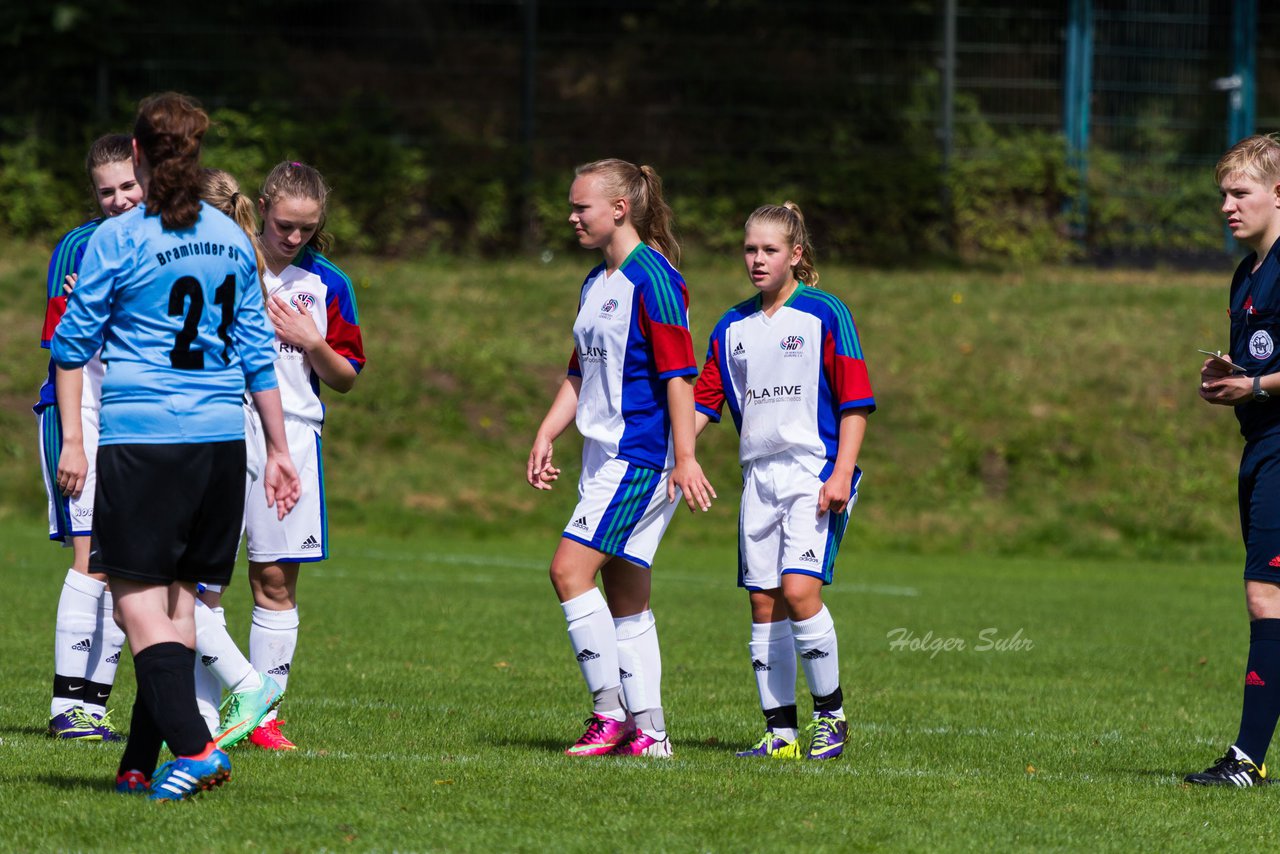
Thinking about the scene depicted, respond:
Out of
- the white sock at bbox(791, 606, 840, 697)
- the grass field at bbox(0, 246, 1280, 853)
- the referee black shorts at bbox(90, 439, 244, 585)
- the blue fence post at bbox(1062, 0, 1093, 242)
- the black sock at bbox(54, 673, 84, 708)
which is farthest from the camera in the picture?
the blue fence post at bbox(1062, 0, 1093, 242)

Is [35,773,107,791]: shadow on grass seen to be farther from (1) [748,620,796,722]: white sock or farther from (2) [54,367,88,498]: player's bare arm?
(1) [748,620,796,722]: white sock

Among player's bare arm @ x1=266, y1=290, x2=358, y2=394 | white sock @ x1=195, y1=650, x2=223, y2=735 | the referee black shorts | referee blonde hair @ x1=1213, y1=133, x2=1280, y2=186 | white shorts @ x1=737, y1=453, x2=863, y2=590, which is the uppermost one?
referee blonde hair @ x1=1213, y1=133, x2=1280, y2=186

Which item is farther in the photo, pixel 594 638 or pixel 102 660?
pixel 102 660

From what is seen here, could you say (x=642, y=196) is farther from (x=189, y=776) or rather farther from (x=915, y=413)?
(x=915, y=413)

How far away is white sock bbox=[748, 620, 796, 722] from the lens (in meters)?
6.41

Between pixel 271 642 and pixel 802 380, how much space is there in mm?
2354

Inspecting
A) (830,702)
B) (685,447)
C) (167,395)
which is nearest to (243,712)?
(167,395)

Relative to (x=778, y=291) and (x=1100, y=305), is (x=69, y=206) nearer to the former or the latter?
(x=1100, y=305)

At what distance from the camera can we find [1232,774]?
5895 mm

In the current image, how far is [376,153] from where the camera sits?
24.4 meters

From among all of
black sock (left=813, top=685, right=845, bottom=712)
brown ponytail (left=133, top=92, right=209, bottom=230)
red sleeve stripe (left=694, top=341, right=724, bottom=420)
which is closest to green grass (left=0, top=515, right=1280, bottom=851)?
black sock (left=813, top=685, right=845, bottom=712)

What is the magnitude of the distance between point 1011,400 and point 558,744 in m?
14.7

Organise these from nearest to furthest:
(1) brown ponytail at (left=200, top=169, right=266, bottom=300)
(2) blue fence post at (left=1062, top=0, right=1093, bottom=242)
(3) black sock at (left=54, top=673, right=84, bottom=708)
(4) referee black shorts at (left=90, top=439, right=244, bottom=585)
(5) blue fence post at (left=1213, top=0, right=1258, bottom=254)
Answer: (4) referee black shorts at (left=90, top=439, right=244, bottom=585) < (1) brown ponytail at (left=200, top=169, right=266, bottom=300) < (3) black sock at (left=54, top=673, right=84, bottom=708) < (2) blue fence post at (left=1062, top=0, right=1093, bottom=242) < (5) blue fence post at (left=1213, top=0, right=1258, bottom=254)

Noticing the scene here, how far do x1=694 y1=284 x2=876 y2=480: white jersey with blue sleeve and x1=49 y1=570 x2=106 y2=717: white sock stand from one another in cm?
271
